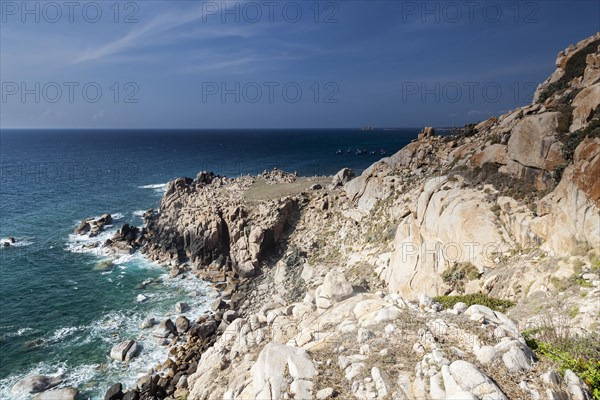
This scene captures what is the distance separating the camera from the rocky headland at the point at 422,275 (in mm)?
8883

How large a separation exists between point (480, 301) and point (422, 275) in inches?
192

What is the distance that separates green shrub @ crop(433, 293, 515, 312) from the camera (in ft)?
46.7

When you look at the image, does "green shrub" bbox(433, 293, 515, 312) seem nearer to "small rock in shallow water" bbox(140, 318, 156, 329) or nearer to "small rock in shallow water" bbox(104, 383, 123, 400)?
"small rock in shallow water" bbox(104, 383, 123, 400)

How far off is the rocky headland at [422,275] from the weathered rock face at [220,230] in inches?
7.7

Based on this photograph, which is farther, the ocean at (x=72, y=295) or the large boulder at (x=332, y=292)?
the ocean at (x=72, y=295)

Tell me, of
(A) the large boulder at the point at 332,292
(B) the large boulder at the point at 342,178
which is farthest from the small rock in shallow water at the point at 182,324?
(B) the large boulder at the point at 342,178

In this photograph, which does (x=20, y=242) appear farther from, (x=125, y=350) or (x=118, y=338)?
(x=125, y=350)

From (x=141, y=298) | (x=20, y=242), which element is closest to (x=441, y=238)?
(x=141, y=298)

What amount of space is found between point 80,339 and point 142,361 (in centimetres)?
617

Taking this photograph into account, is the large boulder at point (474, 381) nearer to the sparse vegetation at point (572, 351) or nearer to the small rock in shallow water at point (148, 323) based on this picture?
the sparse vegetation at point (572, 351)

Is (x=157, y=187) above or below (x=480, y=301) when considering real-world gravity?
above

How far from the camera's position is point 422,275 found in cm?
1961

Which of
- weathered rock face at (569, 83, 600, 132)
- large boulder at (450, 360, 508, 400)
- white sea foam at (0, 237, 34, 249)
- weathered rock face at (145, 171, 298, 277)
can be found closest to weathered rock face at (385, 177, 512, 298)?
weathered rock face at (569, 83, 600, 132)

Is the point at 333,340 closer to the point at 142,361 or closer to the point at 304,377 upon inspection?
the point at 304,377
